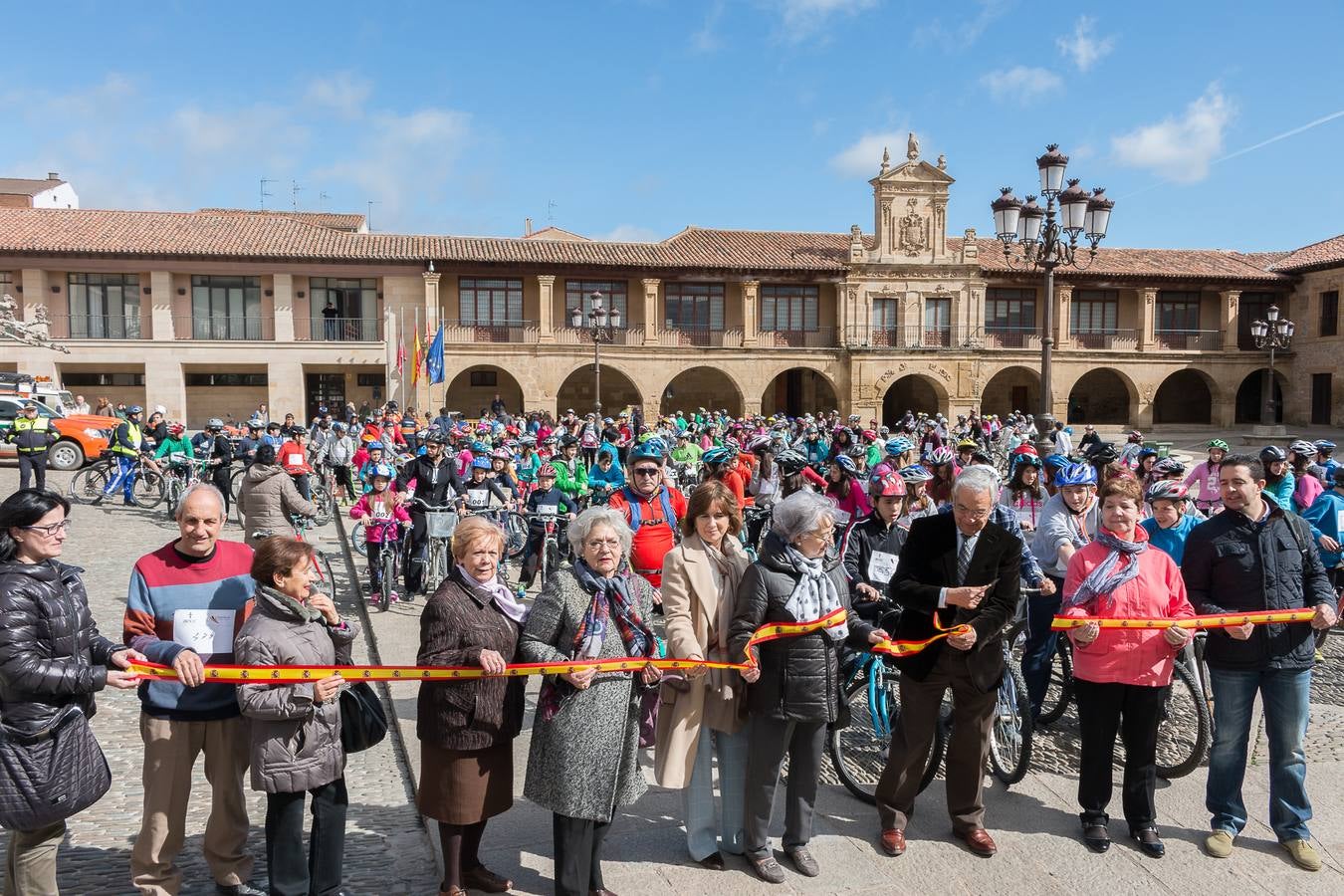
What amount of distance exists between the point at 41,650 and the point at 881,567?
12.7 feet

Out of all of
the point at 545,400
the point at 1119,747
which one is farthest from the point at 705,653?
the point at 545,400

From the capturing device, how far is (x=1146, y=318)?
118ft

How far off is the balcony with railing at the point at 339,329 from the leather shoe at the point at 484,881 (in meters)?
30.4

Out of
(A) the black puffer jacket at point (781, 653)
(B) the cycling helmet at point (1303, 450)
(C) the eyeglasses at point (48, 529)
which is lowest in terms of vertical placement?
(A) the black puffer jacket at point (781, 653)

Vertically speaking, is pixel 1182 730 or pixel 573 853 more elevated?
pixel 573 853

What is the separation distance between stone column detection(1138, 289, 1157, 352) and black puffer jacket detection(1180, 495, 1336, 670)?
3576 cm

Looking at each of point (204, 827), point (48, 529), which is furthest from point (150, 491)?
point (48, 529)

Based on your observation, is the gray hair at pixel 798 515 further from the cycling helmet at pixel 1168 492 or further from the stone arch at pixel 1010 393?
the stone arch at pixel 1010 393

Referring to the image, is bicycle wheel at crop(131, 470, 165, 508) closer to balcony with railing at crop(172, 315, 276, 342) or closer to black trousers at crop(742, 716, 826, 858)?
black trousers at crop(742, 716, 826, 858)

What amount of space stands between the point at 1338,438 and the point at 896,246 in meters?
17.2

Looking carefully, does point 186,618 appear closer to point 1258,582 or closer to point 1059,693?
point 1258,582

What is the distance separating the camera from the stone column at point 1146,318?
118 ft

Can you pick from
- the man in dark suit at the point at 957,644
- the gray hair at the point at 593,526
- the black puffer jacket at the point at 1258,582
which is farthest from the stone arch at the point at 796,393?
the gray hair at the point at 593,526

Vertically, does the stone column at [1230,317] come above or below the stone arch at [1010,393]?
above
